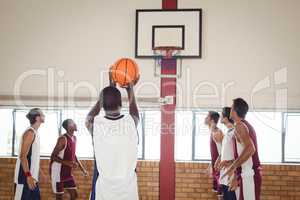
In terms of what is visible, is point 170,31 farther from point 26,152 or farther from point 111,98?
point 111,98

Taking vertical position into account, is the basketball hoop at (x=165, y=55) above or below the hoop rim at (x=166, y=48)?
below

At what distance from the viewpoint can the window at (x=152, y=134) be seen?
5.07m

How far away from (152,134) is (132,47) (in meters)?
1.16

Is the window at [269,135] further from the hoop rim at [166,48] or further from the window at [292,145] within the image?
the hoop rim at [166,48]

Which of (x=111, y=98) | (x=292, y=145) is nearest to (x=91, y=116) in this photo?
(x=111, y=98)

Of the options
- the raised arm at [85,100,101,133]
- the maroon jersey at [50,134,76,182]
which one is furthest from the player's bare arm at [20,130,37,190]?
the raised arm at [85,100,101,133]

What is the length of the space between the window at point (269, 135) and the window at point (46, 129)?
2629 mm

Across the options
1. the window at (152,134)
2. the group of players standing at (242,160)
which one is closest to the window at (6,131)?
the window at (152,134)

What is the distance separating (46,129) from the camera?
5309 mm

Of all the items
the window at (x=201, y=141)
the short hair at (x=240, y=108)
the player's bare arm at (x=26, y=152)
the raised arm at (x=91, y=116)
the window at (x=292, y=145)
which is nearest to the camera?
the raised arm at (x=91, y=116)

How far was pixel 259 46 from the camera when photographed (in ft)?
16.0

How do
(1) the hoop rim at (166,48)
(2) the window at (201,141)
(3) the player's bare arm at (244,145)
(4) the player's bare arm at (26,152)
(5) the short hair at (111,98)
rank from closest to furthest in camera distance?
(5) the short hair at (111,98), (3) the player's bare arm at (244,145), (4) the player's bare arm at (26,152), (1) the hoop rim at (166,48), (2) the window at (201,141)

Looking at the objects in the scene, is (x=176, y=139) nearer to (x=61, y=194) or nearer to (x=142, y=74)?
(x=142, y=74)

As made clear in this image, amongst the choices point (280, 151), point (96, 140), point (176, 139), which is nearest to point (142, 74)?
point (176, 139)
